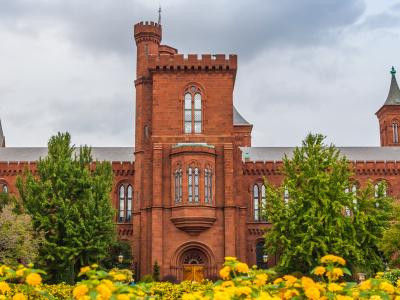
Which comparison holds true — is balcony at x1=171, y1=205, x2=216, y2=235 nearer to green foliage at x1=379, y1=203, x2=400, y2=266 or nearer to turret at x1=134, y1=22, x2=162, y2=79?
green foliage at x1=379, y1=203, x2=400, y2=266

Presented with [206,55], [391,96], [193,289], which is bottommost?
[193,289]

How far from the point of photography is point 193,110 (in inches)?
1813

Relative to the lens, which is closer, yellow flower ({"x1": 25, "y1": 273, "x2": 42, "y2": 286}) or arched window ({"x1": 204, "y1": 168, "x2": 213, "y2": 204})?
yellow flower ({"x1": 25, "y1": 273, "x2": 42, "y2": 286})

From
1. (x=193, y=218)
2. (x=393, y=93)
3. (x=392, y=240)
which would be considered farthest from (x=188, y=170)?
(x=393, y=93)

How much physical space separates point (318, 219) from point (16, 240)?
17.4 meters

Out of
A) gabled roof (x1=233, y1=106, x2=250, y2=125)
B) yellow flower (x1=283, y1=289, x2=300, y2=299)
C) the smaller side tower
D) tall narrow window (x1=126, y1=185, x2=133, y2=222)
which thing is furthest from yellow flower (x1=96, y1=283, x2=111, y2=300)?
the smaller side tower

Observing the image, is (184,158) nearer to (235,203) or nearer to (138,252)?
(235,203)

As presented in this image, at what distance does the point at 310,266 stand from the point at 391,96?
42490mm

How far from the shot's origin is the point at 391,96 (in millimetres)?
76625

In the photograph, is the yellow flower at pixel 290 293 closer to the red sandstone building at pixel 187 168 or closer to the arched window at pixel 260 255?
the red sandstone building at pixel 187 168

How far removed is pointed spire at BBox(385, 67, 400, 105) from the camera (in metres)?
76.0

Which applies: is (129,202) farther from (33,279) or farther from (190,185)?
(33,279)

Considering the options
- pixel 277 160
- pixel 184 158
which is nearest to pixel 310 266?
pixel 184 158

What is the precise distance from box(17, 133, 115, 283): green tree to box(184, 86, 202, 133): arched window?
763cm
